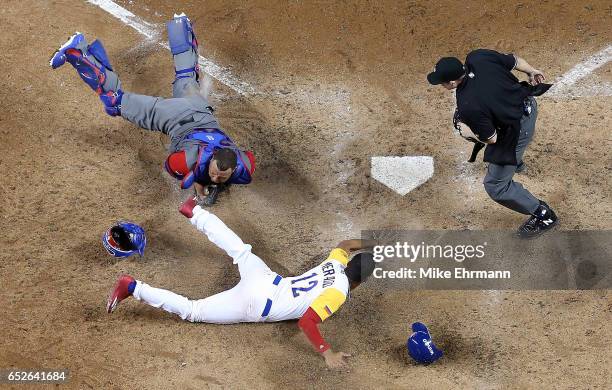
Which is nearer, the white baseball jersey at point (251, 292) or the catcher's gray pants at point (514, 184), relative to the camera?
the white baseball jersey at point (251, 292)

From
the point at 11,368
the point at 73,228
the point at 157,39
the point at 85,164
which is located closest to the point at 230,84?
the point at 157,39

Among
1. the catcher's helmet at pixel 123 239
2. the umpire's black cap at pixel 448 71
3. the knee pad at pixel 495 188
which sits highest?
the umpire's black cap at pixel 448 71

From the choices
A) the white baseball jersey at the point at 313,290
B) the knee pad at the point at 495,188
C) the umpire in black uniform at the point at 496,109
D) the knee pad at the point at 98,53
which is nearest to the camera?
the umpire in black uniform at the point at 496,109

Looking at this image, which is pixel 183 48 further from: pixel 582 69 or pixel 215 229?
pixel 582 69

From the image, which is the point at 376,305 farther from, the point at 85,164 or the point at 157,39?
the point at 157,39

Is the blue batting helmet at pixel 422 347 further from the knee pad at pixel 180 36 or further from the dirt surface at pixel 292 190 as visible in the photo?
the knee pad at pixel 180 36

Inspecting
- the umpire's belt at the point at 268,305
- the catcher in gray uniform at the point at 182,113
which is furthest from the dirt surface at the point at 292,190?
the catcher in gray uniform at the point at 182,113

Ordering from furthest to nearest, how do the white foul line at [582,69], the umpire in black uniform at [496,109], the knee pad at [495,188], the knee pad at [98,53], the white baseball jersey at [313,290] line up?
the white foul line at [582,69] < the knee pad at [98,53] < the knee pad at [495,188] < the white baseball jersey at [313,290] < the umpire in black uniform at [496,109]
